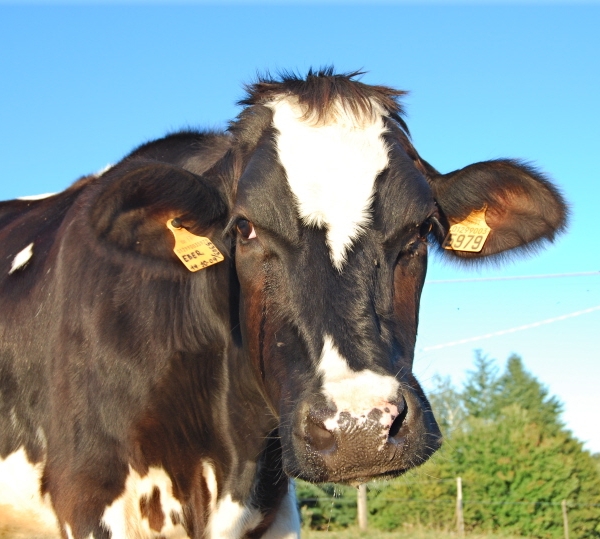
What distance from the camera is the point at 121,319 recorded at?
175 inches

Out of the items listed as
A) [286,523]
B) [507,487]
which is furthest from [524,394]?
[286,523]

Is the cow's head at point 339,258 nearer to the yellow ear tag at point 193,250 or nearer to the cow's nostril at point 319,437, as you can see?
the cow's nostril at point 319,437

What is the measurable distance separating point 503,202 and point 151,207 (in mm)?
1940

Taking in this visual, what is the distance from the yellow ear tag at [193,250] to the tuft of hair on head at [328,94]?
79cm

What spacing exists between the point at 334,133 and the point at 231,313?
3.62 ft

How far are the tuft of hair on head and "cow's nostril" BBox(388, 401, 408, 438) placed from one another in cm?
153

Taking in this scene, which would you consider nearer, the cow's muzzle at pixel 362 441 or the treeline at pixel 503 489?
the cow's muzzle at pixel 362 441

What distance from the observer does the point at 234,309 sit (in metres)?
4.36

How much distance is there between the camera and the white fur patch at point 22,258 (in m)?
5.16

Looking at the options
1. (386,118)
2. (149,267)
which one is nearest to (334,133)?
(386,118)

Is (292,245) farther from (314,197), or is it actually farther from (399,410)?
(399,410)

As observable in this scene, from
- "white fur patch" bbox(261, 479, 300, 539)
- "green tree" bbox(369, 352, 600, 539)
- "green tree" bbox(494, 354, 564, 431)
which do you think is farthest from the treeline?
"green tree" bbox(494, 354, 564, 431)

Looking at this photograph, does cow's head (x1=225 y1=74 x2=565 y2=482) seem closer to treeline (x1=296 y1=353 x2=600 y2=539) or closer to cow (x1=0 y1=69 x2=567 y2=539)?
cow (x1=0 y1=69 x2=567 y2=539)

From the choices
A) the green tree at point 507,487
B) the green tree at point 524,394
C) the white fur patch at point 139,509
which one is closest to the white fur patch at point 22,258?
the white fur patch at point 139,509
